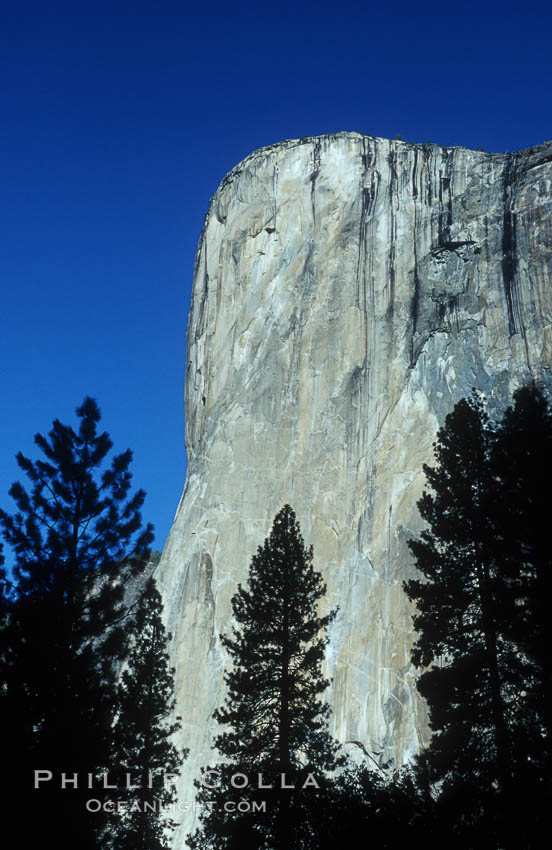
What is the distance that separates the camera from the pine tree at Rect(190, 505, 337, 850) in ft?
68.5

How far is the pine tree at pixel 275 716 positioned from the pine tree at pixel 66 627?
526 cm

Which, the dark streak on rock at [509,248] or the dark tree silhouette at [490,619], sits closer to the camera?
the dark tree silhouette at [490,619]

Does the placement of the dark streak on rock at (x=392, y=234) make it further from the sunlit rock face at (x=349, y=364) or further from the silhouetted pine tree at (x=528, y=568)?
the silhouetted pine tree at (x=528, y=568)

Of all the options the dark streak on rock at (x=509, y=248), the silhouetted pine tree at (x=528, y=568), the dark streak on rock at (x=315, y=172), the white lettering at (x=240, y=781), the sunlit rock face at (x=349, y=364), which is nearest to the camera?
the silhouetted pine tree at (x=528, y=568)

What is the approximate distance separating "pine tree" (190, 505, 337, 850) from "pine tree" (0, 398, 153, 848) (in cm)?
526

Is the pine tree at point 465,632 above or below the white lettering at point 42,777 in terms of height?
above

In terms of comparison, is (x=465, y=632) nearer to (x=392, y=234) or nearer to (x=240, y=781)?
(x=240, y=781)

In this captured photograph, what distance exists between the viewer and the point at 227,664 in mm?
44406

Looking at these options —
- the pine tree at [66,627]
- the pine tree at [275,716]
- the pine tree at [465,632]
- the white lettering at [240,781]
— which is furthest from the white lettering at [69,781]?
the pine tree at [465,632]

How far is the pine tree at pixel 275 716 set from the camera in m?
20.9

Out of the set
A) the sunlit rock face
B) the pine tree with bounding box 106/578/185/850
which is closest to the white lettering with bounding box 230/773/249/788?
the pine tree with bounding box 106/578/185/850

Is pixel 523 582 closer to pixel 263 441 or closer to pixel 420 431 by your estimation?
pixel 420 431

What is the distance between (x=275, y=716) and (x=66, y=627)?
8.35m

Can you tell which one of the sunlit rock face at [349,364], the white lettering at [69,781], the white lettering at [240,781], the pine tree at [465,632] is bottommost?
the white lettering at [240,781]
